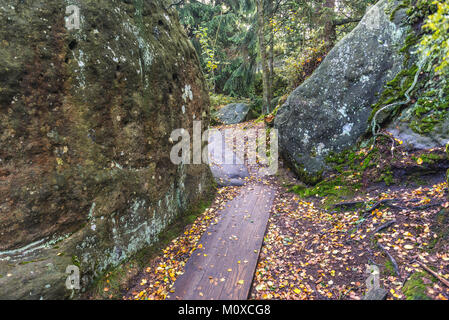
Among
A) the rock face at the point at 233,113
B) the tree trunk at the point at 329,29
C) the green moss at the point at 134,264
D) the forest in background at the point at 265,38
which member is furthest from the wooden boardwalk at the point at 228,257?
the rock face at the point at 233,113

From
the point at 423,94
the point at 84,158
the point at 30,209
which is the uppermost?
the point at 423,94

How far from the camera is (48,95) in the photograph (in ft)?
9.82

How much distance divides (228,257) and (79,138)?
3009 millimetres

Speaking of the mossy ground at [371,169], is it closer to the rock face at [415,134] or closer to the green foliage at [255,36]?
the rock face at [415,134]

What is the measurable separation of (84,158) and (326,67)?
6.24 m

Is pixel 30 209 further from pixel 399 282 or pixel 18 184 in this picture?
pixel 399 282

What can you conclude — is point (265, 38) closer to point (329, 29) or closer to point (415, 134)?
point (329, 29)

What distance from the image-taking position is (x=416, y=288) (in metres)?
2.79

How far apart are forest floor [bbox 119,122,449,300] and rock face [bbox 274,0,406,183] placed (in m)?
1.40

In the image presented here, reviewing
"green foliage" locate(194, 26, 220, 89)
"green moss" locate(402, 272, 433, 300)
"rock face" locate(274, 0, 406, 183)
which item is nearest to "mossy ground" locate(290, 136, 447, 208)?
"rock face" locate(274, 0, 406, 183)

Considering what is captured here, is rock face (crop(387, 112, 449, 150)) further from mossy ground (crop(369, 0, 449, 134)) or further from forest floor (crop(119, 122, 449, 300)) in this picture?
forest floor (crop(119, 122, 449, 300))

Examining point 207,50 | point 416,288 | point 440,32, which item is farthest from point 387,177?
point 207,50

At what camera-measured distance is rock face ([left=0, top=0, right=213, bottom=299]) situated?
2.77 m
